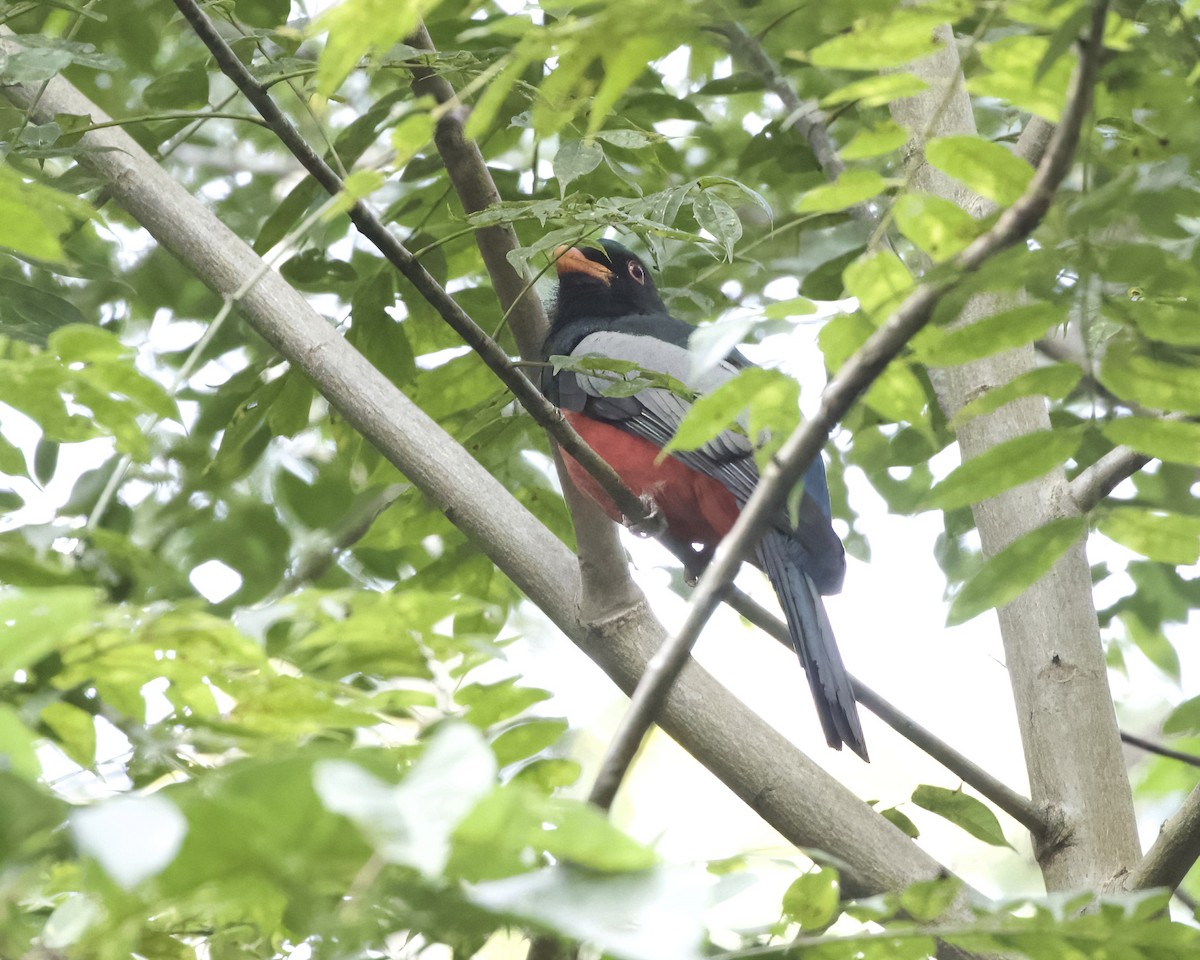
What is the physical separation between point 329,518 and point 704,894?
11.7 ft

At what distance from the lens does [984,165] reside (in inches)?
61.4

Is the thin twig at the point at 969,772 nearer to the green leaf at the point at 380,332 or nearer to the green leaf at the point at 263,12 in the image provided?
the green leaf at the point at 380,332

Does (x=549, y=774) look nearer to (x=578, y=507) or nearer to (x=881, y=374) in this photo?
(x=881, y=374)

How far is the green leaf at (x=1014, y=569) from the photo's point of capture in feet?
5.89

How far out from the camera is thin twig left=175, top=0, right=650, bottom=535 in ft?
6.82

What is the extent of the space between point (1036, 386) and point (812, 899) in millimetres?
734

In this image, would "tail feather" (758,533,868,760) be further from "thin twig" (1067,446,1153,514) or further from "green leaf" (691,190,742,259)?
"green leaf" (691,190,742,259)

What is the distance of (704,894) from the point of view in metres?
1.04

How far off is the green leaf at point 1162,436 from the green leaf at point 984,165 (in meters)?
0.35

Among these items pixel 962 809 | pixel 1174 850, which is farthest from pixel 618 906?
pixel 962 809

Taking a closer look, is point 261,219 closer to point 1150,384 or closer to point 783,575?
point 783,575

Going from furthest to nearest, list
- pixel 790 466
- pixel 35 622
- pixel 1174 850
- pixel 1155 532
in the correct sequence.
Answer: pixel 1174 850 → pixel 1155 532 → pixel 790 466 → pixel 35 622

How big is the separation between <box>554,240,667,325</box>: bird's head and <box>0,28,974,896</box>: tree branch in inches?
99.5

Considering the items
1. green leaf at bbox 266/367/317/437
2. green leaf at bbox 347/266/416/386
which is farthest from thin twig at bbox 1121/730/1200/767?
green leaf at bbox 266/367/317/437
